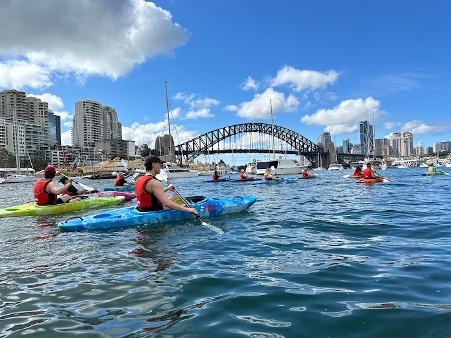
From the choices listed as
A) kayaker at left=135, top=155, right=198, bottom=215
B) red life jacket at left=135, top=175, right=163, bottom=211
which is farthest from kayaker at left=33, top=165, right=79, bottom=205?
kayaker at left=135, top=155, right=198, bottom=215

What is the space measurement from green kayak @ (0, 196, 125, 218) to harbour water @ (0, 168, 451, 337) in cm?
415

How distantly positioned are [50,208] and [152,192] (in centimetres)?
577

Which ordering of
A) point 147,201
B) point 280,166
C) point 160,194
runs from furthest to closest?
point 280,166 < point 147,201 < point 160,194

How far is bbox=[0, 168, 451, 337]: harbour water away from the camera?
389 cm

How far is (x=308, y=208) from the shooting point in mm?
14117

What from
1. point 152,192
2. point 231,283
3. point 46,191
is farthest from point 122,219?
point 231,283

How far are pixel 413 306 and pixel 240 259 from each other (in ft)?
9.83

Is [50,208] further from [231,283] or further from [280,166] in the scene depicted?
[280,166]

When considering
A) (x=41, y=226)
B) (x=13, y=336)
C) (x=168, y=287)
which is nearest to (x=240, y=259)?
(x=168, y=287)

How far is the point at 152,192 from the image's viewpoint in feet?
33.8

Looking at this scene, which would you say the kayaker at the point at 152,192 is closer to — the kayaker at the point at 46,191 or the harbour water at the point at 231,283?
the harbour water at the point at 231,283

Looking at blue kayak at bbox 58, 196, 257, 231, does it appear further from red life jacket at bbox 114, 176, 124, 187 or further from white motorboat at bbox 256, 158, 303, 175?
white motorboat at bbox 256, 158, 303, 175

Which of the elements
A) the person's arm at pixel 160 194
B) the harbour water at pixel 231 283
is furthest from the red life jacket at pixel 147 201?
the harbour water at pixel 231 283

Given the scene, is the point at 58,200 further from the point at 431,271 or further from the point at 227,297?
the point at 431,271
